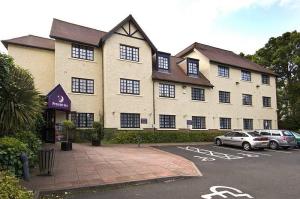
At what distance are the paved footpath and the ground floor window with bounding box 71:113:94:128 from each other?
8.77 meters

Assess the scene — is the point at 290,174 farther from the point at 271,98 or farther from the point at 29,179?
the point at 271,98

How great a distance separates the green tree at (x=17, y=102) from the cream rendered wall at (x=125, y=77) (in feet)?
45.3

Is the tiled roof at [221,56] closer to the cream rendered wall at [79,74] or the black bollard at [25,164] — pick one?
the cream rendered wall at [79,74]

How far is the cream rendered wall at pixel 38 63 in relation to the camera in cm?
2688

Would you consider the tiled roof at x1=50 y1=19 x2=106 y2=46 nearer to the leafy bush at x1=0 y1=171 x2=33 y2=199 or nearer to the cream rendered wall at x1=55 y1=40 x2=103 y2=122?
the cream rendered wall at x1=55 y1=40 x2=103 y2=122

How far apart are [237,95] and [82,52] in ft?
58.5

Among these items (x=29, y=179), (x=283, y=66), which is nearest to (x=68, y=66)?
(x=29, y=179)

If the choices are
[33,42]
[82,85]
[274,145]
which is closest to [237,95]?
[274,145]

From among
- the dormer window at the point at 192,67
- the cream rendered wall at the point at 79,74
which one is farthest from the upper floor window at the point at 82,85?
the dormer window at the point at 192,67

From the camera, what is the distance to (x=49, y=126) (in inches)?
998

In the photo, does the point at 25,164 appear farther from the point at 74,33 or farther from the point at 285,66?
the point at 285,66

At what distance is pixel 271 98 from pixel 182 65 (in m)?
12.7

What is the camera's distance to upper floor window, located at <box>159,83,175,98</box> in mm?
30859

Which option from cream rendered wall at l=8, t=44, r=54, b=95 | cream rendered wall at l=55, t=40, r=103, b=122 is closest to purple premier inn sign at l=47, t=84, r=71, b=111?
cream rendered wall at l=55, t=40, r=103, b=122
